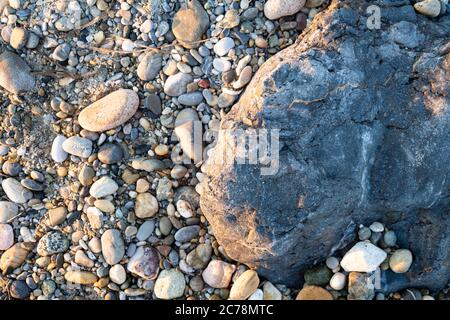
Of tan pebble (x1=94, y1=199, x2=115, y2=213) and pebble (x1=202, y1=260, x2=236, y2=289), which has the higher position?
tan pebble (x1=94, y1=199, x2=115, y2=213)

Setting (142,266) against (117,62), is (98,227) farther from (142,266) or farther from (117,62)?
(117,62)

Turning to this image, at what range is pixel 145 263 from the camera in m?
2.37

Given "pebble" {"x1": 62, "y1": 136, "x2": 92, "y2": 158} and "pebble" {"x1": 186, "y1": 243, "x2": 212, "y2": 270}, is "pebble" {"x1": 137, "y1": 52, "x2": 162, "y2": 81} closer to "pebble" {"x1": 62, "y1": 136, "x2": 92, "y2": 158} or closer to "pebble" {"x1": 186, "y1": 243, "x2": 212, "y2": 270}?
"pebble" {"x1": 62, "y1": 136, "x2": 92, "y2": 158}

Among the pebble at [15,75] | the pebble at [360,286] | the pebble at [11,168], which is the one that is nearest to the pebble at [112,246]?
the pebble at [11,168]

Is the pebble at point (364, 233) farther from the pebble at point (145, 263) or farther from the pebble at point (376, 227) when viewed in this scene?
the pebble at point (145, 263)

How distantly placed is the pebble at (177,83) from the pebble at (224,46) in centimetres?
19

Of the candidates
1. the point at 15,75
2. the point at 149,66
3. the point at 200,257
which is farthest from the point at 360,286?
the point at 15,75

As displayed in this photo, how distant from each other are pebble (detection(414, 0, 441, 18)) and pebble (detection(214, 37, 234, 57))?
86cm

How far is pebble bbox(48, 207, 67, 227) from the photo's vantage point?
245 cm

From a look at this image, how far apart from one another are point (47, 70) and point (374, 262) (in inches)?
73.2

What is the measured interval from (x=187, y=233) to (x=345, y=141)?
888 mm

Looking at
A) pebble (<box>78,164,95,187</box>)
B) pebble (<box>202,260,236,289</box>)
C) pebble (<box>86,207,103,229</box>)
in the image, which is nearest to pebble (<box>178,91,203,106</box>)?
pebble (<box>78,164,95,187</box>)

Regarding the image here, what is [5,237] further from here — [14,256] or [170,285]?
[170,285]
